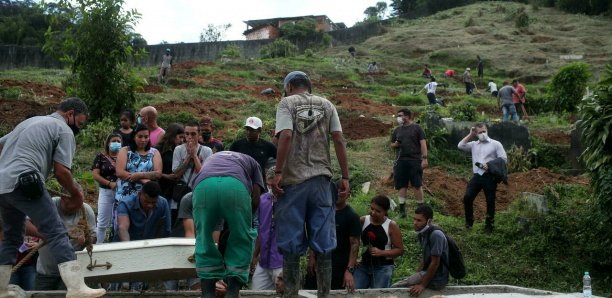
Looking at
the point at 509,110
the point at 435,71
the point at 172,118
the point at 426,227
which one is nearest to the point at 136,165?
the point at 426,227

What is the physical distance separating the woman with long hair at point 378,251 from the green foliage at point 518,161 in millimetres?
9189

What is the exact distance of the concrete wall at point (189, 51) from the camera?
38.2 m

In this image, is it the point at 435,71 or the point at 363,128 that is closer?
the point at 363,128

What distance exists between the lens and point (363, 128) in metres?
20.4


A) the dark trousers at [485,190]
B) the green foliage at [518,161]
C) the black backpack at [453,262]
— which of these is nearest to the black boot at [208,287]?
the black backpack at [453,262]

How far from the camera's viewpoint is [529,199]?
1259 centimetres

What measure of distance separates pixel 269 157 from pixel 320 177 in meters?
2.51

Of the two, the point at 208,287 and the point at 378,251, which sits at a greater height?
the point at 208,287

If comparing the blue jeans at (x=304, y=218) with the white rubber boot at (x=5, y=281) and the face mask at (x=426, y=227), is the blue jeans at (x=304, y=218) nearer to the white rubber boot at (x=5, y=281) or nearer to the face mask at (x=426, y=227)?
the face mask at (x=426, y=227)

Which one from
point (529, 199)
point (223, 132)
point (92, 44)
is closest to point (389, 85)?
point (223, 132)

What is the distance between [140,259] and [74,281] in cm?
70

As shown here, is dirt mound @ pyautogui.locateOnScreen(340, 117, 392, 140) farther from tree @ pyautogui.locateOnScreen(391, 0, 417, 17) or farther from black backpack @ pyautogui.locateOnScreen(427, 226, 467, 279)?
tree @ pyautogui.locateOnScreen(391, 0, 417, 17)

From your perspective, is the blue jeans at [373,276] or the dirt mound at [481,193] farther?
the dirt mound at [481,193]

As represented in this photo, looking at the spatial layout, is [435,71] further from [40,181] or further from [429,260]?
[40,181]
